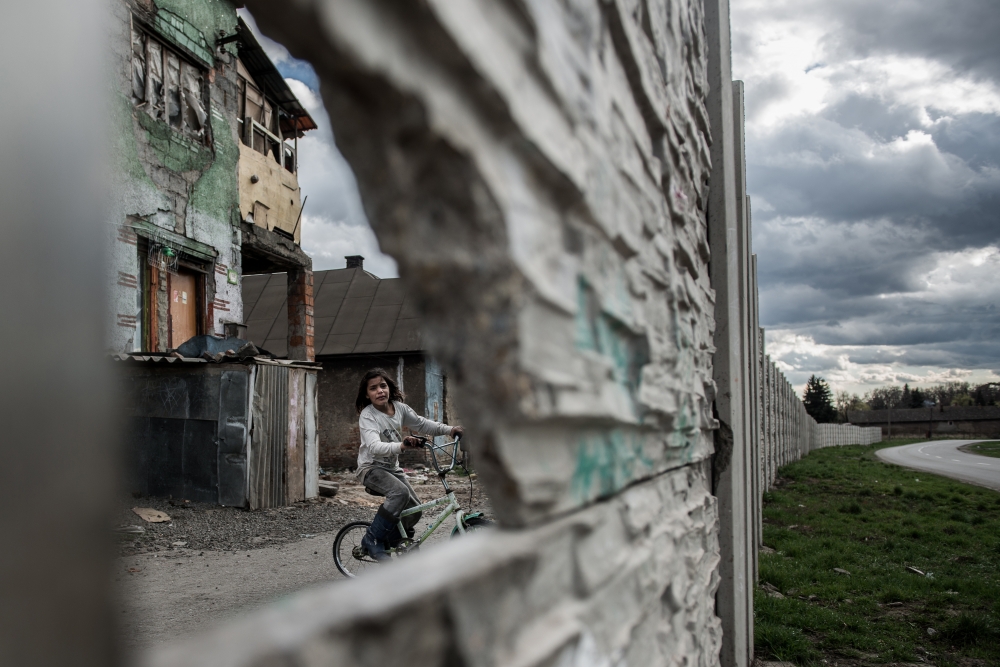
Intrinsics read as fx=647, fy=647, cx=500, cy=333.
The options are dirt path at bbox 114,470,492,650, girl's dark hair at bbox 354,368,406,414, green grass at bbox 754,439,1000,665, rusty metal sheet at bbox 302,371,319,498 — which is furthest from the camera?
rusty metal sheet at bbox 302,371,319,498

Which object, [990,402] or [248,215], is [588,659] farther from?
[990,402]

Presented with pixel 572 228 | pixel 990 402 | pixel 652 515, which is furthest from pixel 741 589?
pixel 990 402

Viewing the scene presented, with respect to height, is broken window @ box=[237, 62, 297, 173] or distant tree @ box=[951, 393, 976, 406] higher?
broken window @ box=[237, 62, 297, 173]

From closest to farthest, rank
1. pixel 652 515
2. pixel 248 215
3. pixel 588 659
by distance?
1. pixel 588 659
2. pixel 652 515
3. pixel 248 215

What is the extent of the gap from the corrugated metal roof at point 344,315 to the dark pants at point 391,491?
398 inches

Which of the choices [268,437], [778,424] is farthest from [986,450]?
[268,437]

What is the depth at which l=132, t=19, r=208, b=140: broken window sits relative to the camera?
8.35 metres

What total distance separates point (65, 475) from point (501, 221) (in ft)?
1.63

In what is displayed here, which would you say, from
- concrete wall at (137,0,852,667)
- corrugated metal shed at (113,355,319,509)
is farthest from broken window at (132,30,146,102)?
concrete wall at (137,0,852,667)

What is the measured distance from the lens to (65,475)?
40 centimetres

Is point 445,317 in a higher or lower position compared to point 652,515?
higher

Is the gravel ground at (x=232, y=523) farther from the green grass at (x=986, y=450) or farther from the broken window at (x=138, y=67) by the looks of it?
the green grass at (x=986, y=450)

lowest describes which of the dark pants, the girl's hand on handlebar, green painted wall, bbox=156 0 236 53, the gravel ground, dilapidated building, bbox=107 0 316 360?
the gravel ground

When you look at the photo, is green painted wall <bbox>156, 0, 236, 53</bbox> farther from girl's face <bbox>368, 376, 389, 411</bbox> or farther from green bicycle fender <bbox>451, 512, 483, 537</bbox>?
green bicycle fender <bbox>451, 512, 483, 537</bbox>
